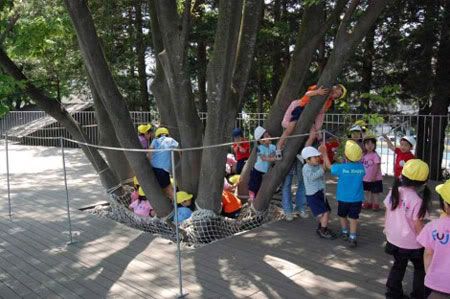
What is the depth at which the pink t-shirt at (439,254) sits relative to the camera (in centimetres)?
367

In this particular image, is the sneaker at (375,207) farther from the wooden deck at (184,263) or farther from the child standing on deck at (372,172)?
the wooden deck at (184,263)

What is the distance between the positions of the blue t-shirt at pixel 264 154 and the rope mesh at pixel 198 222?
689 millimetres

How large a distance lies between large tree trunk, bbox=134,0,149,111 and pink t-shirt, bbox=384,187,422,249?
14798mm

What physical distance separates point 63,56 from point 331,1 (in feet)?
36.5

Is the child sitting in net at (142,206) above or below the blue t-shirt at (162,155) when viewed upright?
below

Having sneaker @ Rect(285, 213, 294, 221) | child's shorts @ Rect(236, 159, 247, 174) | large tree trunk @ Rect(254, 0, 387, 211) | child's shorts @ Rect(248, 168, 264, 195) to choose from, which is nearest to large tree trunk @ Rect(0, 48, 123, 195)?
child's shorts @ Rect(236, 159, 247, 174)

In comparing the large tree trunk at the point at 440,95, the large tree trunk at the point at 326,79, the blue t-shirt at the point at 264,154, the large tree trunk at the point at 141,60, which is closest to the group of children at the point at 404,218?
the large tree trunk at the point at 326,79

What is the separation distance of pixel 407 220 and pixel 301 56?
3.98 metres

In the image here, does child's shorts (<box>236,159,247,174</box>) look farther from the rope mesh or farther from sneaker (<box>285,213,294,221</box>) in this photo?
sneaker (<box>285,213,294,221</box>)

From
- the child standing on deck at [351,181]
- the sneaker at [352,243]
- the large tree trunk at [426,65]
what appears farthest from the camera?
the large tree trunk at [426,65]

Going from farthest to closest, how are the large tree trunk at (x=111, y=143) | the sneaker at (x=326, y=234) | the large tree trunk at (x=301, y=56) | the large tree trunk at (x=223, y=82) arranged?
1. the large tree trunk at (x=111, y=143)
2. the large tree trunk at (x=301, y=56)
3. the sneaker at (x=326, y=234)
4. the large tree trunk at (x=223, y=82)

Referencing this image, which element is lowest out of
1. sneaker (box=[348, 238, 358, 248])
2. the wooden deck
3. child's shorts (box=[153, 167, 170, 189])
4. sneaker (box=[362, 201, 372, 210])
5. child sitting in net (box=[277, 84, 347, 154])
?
the wooden deck

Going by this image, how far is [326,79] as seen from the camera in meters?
6.83

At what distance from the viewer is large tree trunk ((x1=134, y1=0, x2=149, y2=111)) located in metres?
18.2
